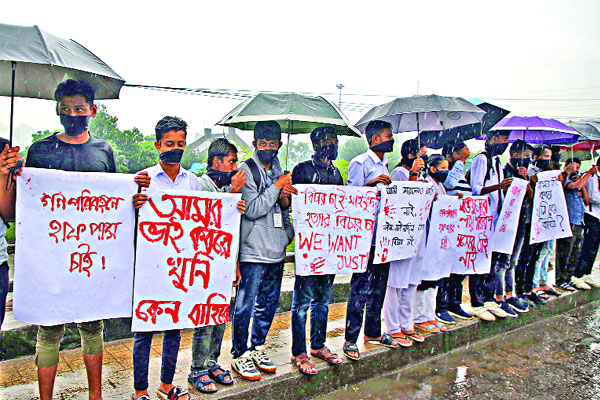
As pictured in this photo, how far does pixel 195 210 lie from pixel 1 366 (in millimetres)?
2212

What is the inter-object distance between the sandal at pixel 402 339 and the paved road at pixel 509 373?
0.27 metres

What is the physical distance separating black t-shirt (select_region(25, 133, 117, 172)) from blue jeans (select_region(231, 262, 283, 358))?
1341 mm

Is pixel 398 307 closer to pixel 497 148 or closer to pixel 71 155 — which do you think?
pixel 497 148

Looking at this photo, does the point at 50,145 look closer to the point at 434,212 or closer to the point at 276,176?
the point at 276,176

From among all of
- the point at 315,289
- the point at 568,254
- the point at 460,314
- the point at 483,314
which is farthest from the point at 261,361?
the point at 568,254

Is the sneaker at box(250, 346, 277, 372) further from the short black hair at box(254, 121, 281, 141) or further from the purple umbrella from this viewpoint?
the purple umbrella

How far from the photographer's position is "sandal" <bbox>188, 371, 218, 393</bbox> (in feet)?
12.0

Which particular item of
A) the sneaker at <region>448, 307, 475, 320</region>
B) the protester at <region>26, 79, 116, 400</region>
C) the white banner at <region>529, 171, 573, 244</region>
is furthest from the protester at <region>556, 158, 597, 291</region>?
the protester at <region>26, 79, 116, 400</region>

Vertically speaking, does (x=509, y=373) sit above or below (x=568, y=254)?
below

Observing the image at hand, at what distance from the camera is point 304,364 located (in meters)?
4.23

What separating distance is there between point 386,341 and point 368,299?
0.49 meters

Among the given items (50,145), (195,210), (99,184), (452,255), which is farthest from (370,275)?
(50,145)

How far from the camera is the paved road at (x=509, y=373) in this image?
15.0ft

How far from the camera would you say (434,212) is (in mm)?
5379
